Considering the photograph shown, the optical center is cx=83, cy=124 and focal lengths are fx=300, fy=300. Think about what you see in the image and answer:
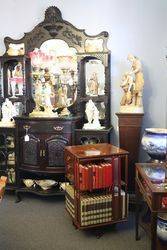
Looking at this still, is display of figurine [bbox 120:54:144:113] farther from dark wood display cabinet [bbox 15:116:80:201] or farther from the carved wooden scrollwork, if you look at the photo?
the carved wooden scrollwork

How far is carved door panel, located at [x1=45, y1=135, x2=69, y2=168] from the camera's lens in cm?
330

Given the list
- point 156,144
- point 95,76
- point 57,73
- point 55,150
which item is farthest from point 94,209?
point 57,73

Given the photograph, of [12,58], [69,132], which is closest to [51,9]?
[12,58]

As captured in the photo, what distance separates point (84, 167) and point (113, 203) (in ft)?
1.40

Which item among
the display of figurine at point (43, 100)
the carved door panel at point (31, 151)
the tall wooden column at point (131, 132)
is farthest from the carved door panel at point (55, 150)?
the tall wooden column at point (131, 132)

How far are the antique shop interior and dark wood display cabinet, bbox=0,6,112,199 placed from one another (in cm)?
1

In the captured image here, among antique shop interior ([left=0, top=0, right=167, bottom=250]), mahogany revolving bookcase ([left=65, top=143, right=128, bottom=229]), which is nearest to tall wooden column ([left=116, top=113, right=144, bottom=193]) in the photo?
antique shop interior ([left=0, top=0, right=167, bottom=250])

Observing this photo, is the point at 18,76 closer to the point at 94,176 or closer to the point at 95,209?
the point at 94,176

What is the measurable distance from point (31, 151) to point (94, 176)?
3.55 ft

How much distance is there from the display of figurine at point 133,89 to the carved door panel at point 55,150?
742 millimetres

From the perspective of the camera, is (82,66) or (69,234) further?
(82,66)

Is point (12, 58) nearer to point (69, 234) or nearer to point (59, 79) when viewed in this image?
point (59, 79)

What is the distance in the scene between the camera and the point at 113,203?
2670 millimetres

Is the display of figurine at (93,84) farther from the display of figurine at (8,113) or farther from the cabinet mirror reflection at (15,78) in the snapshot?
the display of figurine at (8,113)
